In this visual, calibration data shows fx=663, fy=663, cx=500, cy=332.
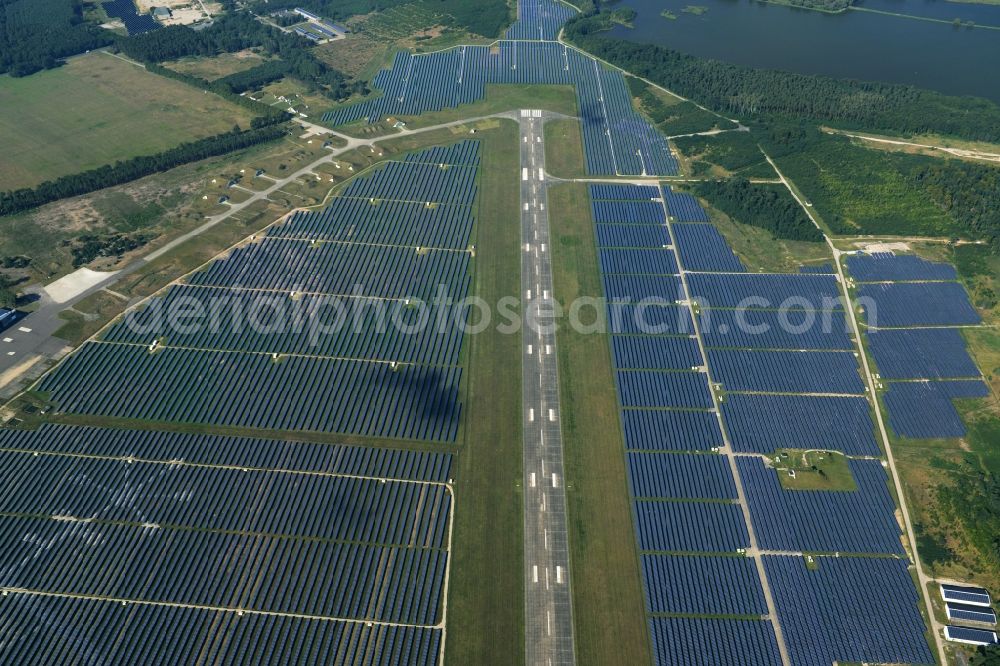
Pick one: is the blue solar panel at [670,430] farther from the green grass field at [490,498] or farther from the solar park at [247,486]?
the solar park at [247,486]

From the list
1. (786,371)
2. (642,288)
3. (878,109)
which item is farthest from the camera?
(878,109)

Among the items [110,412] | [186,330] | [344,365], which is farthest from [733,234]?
[110,412]

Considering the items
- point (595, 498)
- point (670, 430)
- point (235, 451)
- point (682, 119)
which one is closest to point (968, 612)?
point (670, 430)

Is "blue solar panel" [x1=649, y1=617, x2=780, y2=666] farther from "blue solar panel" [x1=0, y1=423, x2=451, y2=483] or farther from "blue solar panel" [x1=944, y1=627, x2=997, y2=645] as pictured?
"blue solar panel" [x1=0, y1=423, x2=451, y2=483]

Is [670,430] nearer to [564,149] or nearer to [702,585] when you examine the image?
[702,585]

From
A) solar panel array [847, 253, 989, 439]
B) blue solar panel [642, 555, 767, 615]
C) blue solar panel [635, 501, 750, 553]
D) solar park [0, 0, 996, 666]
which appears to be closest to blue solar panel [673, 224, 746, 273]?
solar park [0, 0, 996, 666]

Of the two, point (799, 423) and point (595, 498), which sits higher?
point (799, 423)

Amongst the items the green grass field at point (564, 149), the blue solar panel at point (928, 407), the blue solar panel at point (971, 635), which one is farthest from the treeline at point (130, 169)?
the blue solar panel at point (971, 635)
